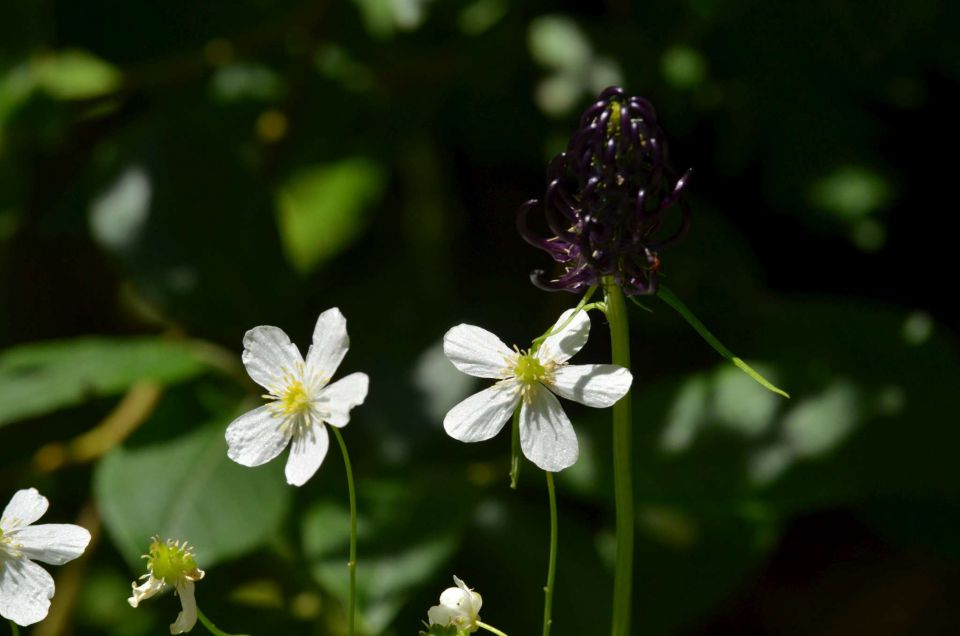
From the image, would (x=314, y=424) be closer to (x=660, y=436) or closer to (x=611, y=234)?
(x=611, y=234)

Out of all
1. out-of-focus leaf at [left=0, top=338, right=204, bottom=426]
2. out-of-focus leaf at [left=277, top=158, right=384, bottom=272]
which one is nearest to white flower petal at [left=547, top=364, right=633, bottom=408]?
out-of-focus leaf at [left=0, top=338, right=204, bottom=426]

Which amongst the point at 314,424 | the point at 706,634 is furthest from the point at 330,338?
the point at 706,634

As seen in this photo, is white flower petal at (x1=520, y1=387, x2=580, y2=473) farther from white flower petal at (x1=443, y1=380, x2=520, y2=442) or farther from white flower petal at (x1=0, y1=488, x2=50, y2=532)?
white flower petal at (x1=0, y1=488, x2=50, y2=532)

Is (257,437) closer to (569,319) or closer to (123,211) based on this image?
(569,319)

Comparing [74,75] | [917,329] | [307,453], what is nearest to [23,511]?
[307,453]

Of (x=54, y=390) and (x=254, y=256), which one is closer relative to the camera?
(x=54, y=390)

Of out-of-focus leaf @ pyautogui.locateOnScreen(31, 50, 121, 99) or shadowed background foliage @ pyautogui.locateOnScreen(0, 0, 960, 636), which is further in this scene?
out-of-focus leaf @ pyautogui.locateOnScreen(31, 50, 121, 99)
